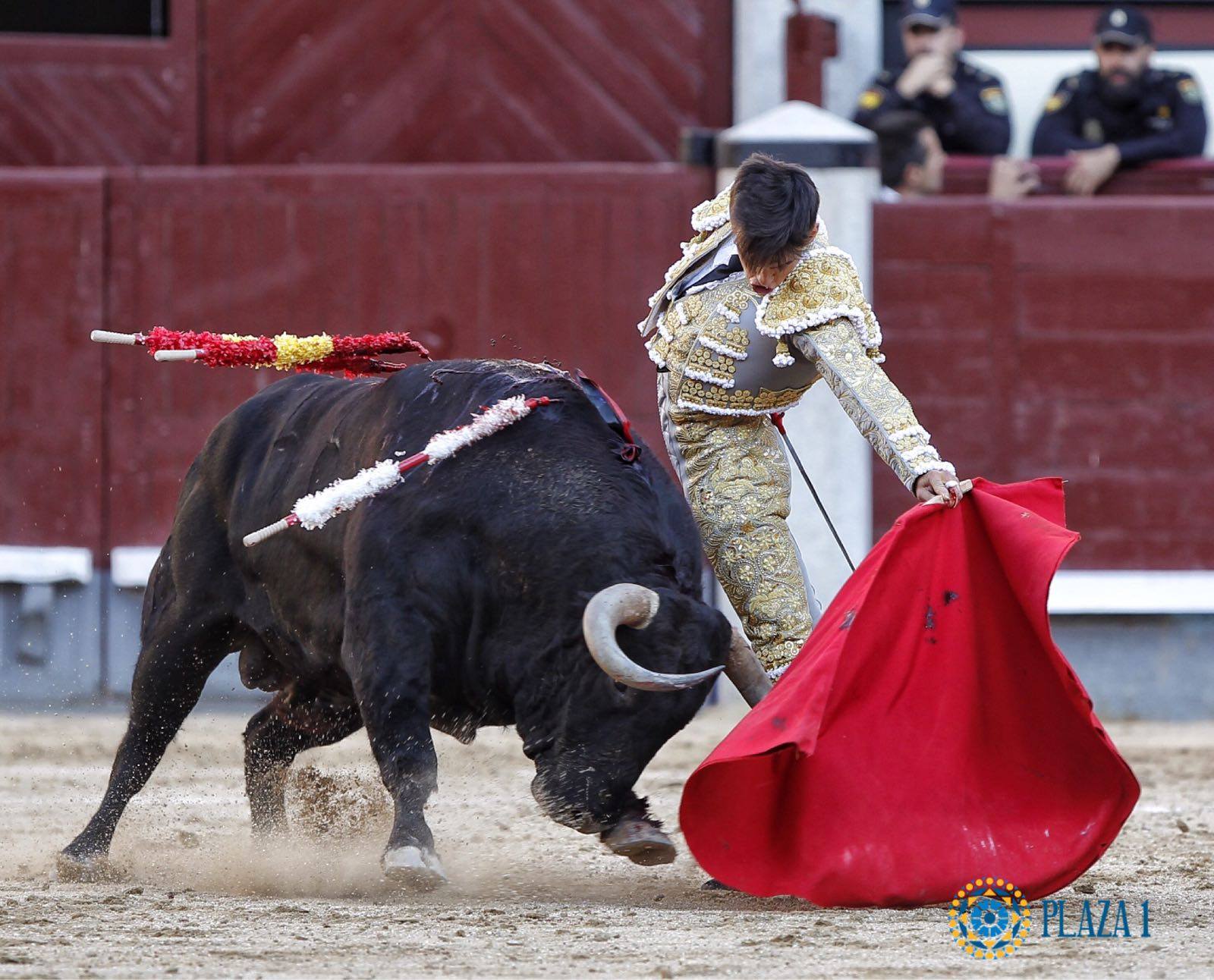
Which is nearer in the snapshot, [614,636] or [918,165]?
[614,636]

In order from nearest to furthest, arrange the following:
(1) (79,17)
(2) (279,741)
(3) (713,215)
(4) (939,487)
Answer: (4) (939,487), (3) (713,215), (2) (279,741), (1) (79,17)

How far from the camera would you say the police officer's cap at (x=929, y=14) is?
6691 millimetres

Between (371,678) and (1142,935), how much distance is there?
1.35 m

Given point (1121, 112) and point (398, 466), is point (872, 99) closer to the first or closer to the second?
point (1121, 112)

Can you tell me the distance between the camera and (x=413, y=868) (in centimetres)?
321

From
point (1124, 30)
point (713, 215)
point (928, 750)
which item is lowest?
point (928, 750)

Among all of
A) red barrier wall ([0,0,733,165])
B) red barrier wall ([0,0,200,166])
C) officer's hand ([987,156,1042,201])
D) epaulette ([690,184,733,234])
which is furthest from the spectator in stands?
epaulette ([690,184,733,234])

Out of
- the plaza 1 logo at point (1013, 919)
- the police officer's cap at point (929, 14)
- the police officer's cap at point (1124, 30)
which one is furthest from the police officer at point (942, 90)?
the plaza 1 logo at point (1013, 919)

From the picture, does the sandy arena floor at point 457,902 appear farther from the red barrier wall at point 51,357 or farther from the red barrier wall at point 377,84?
the red barrier wall at point 377,84

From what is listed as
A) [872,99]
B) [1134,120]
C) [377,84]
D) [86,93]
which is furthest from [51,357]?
[1134,120]

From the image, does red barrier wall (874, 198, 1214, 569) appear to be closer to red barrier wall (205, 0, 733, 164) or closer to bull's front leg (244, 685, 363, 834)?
red barrier wall (205, 0, 733, 164)

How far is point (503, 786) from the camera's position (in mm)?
5109

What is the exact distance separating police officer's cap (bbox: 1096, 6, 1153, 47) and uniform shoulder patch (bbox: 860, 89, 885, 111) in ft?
2.50

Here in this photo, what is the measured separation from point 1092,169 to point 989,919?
425 centimetres
